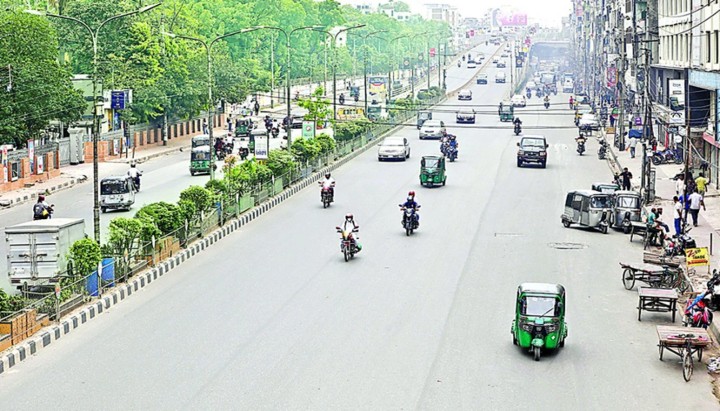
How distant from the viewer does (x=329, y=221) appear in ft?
128

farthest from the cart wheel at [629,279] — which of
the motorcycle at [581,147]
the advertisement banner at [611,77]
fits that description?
the advertisement banner at [611,77]

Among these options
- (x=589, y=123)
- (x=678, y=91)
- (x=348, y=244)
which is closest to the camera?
(x=348, y=244)

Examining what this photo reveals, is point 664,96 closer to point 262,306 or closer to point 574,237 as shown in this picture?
point 574,237

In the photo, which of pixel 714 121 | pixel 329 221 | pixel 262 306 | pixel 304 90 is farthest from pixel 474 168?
pixel 304 90

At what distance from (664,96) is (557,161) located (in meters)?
11.4

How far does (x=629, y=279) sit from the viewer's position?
2742 cm

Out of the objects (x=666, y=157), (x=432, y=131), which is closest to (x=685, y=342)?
(x=666, y=157)

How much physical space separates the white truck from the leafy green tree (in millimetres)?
25154

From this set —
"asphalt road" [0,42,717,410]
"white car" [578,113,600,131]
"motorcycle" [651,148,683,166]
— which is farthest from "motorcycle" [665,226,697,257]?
"white car" [578,113,600,131]

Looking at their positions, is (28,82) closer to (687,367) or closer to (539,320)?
(539,320)

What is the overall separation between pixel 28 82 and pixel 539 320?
130 ft

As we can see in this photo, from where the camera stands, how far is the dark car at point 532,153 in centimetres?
5738

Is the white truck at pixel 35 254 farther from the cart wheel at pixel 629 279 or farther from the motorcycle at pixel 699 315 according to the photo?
the motorcycle at pixel 699 315

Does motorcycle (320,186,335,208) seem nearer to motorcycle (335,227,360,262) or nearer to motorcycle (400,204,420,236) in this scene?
motorcycle (400,204,420,236)
